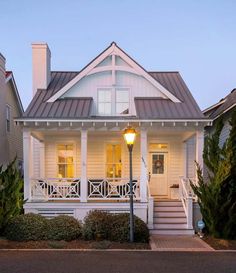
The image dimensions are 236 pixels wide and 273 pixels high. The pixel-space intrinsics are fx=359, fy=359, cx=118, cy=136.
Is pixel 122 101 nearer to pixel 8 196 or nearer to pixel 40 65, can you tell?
pixel 40 65

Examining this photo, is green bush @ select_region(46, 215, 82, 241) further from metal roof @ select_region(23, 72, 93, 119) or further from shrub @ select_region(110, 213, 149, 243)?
metal roof @ select_region(23, 72, 93, 119)

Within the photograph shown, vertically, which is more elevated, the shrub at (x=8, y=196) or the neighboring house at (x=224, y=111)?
the neighboring house at (x=224, y=111)

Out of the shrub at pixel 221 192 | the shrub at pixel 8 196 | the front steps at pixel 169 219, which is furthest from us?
the front steps at pixel 169 219

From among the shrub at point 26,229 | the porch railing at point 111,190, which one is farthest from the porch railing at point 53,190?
the shrub at point 26,229

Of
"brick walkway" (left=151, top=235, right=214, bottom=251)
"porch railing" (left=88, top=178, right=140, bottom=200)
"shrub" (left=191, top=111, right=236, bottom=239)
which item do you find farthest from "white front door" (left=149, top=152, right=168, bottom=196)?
"shrub" (left=191, top=111, right=236, bottom=239)

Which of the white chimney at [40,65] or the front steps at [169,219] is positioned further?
the white chimney at [40,65]

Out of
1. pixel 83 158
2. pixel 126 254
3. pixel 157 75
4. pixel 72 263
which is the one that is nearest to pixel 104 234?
pixel 126 254

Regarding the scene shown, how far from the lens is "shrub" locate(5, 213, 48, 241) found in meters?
11.4

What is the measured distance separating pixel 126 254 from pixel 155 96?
314 inches

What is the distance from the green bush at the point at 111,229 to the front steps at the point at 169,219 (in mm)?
1645

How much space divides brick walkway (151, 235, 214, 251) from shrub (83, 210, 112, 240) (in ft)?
5.05

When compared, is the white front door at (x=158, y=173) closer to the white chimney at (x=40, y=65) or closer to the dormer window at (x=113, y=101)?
the dormer window at (x=113, y=101)

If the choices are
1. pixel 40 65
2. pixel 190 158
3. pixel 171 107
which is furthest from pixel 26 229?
pixel 190 158

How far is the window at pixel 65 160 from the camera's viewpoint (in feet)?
56.0
